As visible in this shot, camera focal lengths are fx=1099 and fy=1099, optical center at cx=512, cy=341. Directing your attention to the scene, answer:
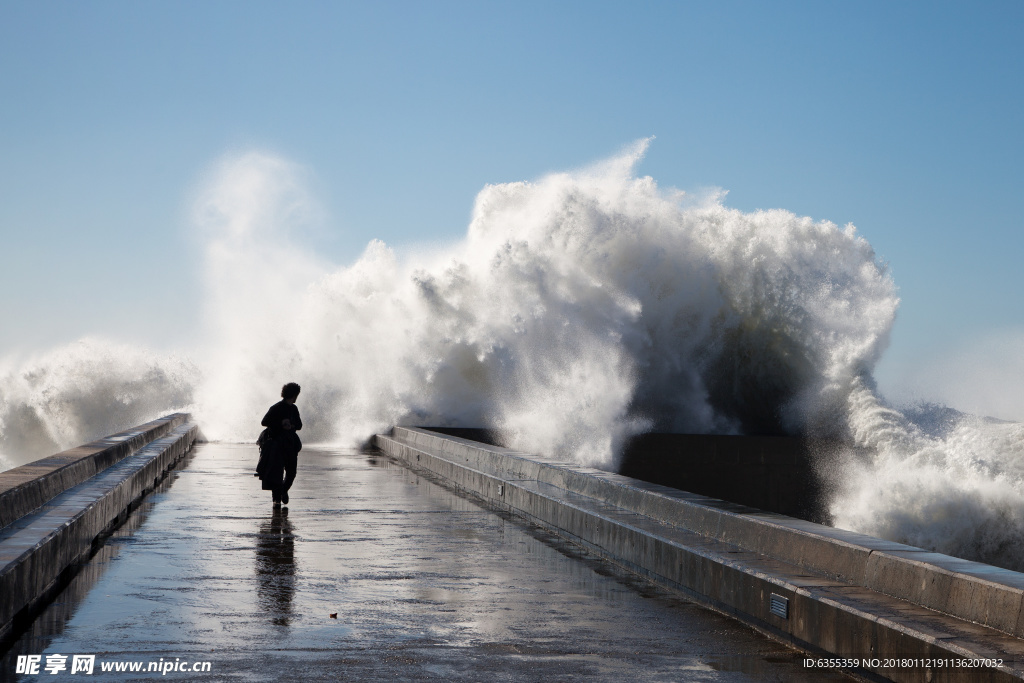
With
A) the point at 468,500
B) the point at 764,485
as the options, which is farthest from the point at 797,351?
the point at 468,500

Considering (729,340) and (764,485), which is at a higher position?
(729,340)

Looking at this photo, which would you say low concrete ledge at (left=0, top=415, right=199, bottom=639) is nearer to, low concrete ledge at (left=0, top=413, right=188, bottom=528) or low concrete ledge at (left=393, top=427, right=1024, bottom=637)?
low concrete ledge at (left=0, top=413, right=188, bottom=528)

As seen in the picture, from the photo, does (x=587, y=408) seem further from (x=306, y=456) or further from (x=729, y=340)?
(x=306, y=456)

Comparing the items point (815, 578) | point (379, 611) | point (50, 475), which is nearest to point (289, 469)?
point (50, 475)

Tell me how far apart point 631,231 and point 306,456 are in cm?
1901

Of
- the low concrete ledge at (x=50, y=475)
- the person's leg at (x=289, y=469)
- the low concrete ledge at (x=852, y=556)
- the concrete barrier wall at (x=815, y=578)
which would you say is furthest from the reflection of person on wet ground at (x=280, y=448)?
the low concrete ledge at (x=852, y=556)

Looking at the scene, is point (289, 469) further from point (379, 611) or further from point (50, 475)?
point (379, 611)

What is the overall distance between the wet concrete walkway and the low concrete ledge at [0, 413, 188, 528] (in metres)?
0.67

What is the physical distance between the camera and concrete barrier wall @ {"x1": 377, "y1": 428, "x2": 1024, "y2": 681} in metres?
4.91

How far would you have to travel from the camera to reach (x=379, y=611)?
6508mm

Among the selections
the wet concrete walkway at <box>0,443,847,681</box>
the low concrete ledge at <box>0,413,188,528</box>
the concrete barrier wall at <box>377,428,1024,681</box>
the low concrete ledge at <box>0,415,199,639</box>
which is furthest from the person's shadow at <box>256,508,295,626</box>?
the concrete barrier wall at <box>377,428,1024,681</box>

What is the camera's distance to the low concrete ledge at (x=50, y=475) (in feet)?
25.3

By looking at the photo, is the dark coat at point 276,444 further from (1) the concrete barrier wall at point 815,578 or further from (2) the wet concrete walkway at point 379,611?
(1) the concrete barrier wall at point 815,578

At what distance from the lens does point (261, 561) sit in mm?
8375
